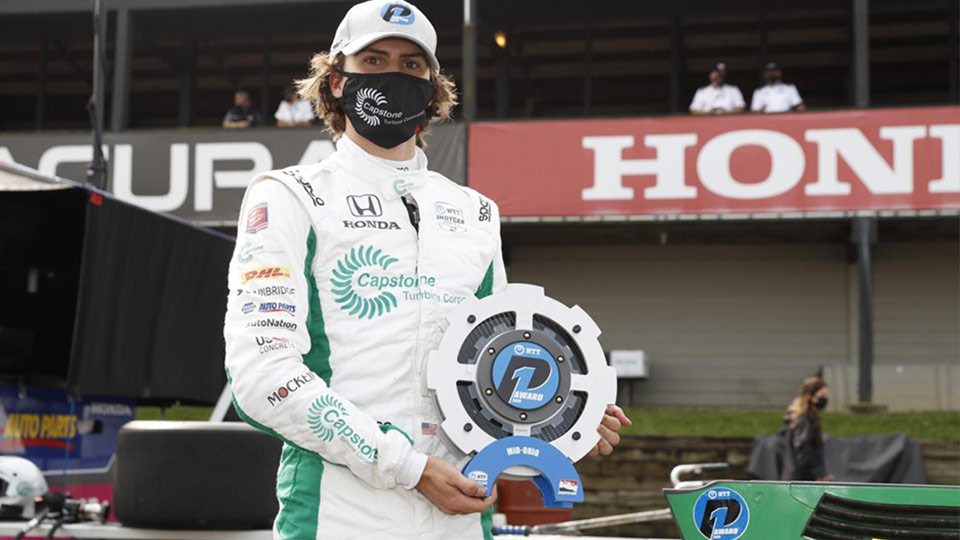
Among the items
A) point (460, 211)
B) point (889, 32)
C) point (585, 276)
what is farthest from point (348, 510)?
point (889, 32)

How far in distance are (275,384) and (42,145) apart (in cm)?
1768

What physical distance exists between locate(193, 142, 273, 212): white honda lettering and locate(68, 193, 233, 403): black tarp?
971cm

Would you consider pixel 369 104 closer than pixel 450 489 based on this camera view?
No

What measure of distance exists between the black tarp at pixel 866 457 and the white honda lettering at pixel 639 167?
4526 millimetres

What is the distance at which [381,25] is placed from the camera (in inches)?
97.8

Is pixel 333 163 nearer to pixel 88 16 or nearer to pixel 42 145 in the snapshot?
pixel 42 145

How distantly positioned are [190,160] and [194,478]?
47.7 ft

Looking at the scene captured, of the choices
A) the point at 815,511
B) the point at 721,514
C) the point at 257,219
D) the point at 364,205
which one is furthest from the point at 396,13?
the point at 815,511

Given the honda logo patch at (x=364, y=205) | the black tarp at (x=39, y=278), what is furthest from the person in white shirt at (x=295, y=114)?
the honda logo patch at (x=364, y=205)

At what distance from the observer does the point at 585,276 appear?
21609 mm

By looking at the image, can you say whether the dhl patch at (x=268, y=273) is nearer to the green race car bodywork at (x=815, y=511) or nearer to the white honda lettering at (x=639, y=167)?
the green race car bodywork at (x=815, y=511)

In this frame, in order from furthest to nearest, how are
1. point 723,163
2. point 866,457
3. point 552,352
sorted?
point 723,163
point 866,457
point 552,352

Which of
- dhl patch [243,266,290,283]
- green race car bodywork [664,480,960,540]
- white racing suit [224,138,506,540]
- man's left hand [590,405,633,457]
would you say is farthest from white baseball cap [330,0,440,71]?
green race car bodywork [664,480,960,540]

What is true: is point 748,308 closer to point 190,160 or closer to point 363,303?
point 190,160
